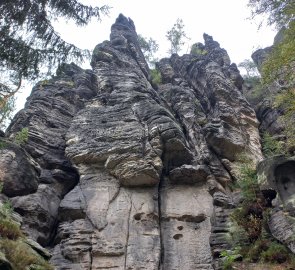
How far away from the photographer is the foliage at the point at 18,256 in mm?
8279

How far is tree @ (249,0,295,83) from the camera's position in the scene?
1220 cm

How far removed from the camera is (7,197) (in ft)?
52.5

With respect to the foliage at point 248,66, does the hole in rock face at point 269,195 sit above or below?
below

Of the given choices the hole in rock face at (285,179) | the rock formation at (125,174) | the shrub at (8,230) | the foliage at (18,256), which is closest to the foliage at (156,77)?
the rock formation at (125,174)

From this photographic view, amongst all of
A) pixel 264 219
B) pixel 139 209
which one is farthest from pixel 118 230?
pixel 264 219

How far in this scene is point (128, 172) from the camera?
57.3 ft

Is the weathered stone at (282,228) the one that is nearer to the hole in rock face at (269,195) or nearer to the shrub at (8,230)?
the hole in rock face at (269,195)

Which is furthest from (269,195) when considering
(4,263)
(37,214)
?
(4,263)

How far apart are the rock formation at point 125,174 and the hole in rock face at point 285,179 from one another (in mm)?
2693

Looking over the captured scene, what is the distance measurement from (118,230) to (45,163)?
5961 millimetres

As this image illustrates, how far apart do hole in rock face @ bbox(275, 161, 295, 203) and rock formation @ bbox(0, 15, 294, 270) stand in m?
2.69

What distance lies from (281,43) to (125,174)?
8874 mm

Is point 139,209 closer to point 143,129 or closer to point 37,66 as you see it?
point 143,129

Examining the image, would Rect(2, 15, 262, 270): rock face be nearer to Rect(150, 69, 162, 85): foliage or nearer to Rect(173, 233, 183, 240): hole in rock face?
Rect(173, 233, 183, 240): hole in rock face
